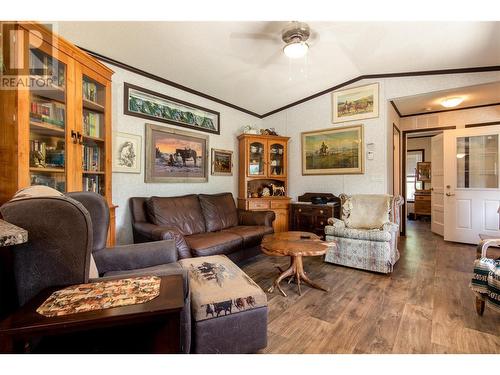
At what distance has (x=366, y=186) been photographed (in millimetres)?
3752

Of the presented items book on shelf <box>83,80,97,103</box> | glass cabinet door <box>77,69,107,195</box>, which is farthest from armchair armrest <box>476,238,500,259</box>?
book on shelf <box>83,80,97,103</box>

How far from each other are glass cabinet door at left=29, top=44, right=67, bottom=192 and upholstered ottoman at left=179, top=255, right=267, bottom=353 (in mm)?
1442

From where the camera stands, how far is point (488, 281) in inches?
67.9

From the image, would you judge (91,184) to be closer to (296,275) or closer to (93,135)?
(93,135)

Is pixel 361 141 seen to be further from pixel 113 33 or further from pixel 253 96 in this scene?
pixel 113 33

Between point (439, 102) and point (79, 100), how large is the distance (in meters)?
5.36

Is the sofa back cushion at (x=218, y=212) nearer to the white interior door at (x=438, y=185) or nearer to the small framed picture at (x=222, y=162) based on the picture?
the small framed picture at (x=222, y=162)

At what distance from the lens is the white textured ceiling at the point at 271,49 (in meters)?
2.23

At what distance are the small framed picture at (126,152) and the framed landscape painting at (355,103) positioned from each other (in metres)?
3.20

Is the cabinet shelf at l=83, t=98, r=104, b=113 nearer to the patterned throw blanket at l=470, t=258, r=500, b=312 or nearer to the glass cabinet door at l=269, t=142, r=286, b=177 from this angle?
the glass cabinet door at l=269, t=142, r=286, b=177

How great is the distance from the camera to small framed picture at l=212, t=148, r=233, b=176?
3.88m

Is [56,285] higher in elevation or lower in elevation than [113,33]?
lower

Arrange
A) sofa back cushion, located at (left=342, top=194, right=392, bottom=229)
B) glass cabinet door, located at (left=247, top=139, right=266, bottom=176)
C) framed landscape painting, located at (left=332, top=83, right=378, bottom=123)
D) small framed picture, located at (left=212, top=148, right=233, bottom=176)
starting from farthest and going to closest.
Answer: glass cabinet door, located at (left=247, top=139, right=266, bottom=176) < small framed picture, located at (left=212, top=148, right=233, bottom=176) < framed landscape painting, located at (left=332, top=83, right=378, bottom=123) < sofa back cushion, located at (left=342, top=194, right=392, bottom=229)

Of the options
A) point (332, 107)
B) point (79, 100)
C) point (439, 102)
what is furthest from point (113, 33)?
point (439, 102)
